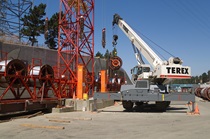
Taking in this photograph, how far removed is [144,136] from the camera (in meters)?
9.11

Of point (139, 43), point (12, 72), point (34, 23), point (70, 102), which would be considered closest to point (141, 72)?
point (139, 43)

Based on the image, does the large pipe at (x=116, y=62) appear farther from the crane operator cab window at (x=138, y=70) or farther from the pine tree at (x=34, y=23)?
the pine tree at (x=34, y=23)

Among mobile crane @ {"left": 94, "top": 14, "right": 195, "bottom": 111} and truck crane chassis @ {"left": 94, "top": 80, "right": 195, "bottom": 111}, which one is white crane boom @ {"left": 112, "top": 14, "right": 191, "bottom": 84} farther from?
truck crane chassis @ {"left": 94, "top": 80, "right": 195, "bottom": 111}

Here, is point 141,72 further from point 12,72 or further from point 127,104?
point 12,72

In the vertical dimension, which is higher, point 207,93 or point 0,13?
point 0,13

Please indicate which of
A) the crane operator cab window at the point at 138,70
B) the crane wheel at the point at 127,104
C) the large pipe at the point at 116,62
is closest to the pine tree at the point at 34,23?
the large pipe at the point at 116,62

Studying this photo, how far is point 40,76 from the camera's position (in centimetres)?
1661

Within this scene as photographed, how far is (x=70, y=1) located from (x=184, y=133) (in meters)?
19.7

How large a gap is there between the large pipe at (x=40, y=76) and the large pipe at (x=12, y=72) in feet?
2.44

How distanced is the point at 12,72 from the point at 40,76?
2.01 meters

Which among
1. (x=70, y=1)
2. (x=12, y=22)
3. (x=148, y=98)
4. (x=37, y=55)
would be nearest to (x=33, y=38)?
(x=12, y=22)

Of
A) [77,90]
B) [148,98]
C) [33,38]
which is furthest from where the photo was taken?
[33,38]

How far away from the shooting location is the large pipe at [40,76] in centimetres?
1627

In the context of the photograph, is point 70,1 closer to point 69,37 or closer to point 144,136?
point 69,37
